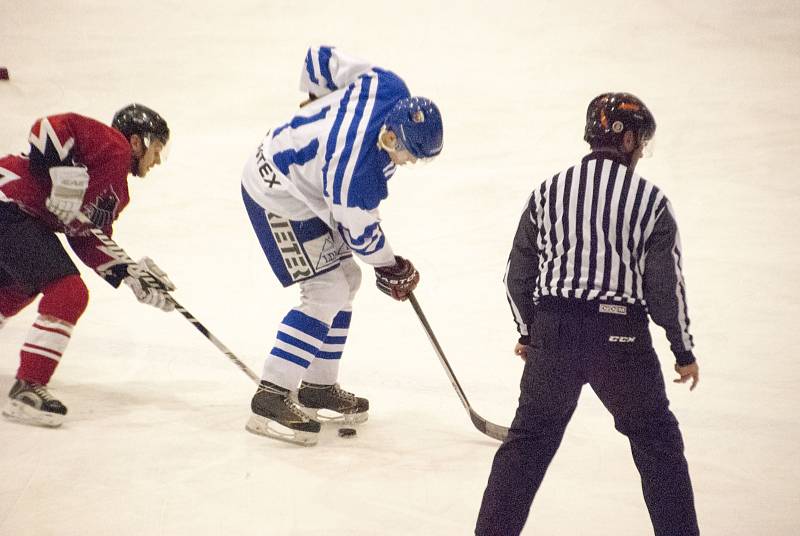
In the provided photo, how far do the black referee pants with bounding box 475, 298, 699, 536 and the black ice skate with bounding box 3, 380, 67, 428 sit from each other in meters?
1.46

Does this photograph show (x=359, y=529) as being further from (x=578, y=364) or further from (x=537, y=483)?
(x=578, y=364)

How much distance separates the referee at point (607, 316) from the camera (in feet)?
6.41

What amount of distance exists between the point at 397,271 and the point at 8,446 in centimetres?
126

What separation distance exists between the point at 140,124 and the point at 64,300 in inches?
23.8

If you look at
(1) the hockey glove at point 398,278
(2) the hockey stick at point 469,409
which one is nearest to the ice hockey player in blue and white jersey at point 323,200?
(1) the hockey glove at point 398,278

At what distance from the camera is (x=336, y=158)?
2596 mm

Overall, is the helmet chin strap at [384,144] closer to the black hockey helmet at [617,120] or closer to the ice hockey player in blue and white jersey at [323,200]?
the ice hockey player in blue and white jersey at [323,200]

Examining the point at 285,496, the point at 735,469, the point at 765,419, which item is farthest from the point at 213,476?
the point at 765,419

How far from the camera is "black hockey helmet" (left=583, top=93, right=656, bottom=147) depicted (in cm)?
199

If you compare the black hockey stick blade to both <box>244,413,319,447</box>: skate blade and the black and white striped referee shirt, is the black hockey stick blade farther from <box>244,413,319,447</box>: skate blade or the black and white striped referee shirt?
the black and white striped referee shirt

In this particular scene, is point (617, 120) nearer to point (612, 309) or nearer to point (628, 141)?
point (628, 141)

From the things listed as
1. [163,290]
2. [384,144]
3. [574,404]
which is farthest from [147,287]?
[574,404]

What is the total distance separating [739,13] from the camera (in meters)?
6.66

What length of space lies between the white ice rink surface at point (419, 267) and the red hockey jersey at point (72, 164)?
649 mm
